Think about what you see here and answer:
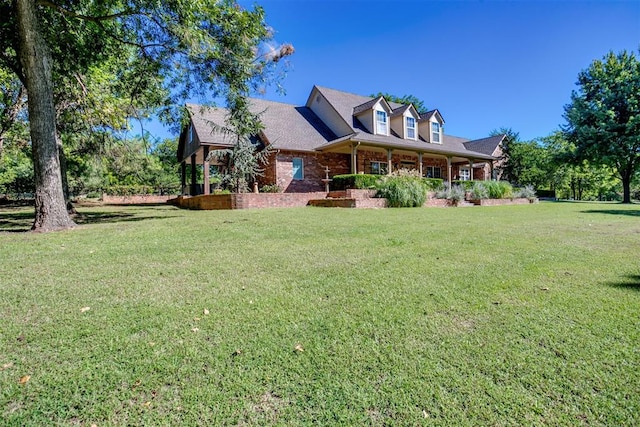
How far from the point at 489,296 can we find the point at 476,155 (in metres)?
21.9

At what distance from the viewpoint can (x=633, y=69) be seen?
20.8 m

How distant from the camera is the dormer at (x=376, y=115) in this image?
64.2 feet

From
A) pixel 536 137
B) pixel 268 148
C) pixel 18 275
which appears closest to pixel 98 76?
pixel 268 148

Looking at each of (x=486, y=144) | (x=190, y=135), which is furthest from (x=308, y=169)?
(x=486, y=144)

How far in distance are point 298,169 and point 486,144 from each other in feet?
64.5

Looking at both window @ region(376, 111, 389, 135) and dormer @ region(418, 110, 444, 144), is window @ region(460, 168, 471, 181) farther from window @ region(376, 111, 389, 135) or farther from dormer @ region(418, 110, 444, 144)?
window @ region(376, 111, 389, 135)

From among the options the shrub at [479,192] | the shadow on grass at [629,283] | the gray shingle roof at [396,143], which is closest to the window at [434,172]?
the gray shingle roof at [396,143]

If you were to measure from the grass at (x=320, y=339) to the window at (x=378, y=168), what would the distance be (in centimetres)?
1616

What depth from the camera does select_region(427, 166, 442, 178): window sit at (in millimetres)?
23453

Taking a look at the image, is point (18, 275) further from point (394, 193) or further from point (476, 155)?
point (476, 155)

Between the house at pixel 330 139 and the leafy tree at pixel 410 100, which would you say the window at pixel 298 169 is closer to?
the house at pixel 330 139

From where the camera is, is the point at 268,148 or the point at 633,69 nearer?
the point at 268,148

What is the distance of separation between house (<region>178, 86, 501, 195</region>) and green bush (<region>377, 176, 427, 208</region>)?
238 cm

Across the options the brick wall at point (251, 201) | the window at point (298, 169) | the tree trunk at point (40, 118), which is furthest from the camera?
the window at point (298, 169)
